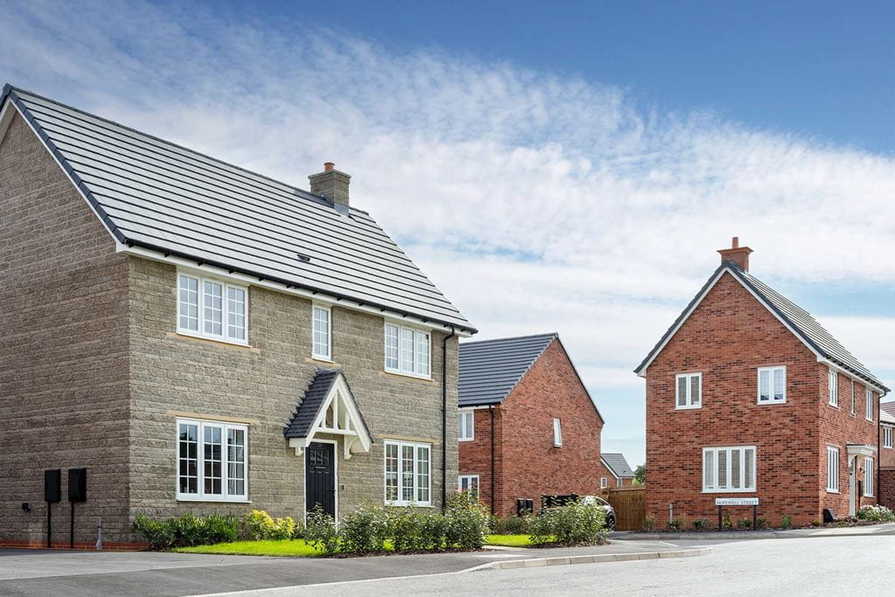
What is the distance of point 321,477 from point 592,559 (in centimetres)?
924

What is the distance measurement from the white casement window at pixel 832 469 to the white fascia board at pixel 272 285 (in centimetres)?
1722

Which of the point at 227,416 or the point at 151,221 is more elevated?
the point at 151,221

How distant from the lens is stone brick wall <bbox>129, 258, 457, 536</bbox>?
2333 centimetres

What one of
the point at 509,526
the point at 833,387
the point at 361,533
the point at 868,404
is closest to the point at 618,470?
the point at 868,404

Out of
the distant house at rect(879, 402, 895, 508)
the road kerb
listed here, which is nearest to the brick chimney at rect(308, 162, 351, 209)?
the road kerb

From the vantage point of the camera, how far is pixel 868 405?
50.1m

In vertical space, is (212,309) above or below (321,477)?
above

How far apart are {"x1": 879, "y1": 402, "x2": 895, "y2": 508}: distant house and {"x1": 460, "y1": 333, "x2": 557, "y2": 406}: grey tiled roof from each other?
1815cm

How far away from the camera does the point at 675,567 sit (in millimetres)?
19719

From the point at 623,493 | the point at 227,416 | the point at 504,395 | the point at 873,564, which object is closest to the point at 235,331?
the point at 227,416

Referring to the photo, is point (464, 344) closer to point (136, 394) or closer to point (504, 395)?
point (504, 395)

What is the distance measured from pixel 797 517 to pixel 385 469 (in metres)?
18.2

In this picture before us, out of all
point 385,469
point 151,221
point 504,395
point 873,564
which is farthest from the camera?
point 504,395

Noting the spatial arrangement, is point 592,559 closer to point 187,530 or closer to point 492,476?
point 187,530
